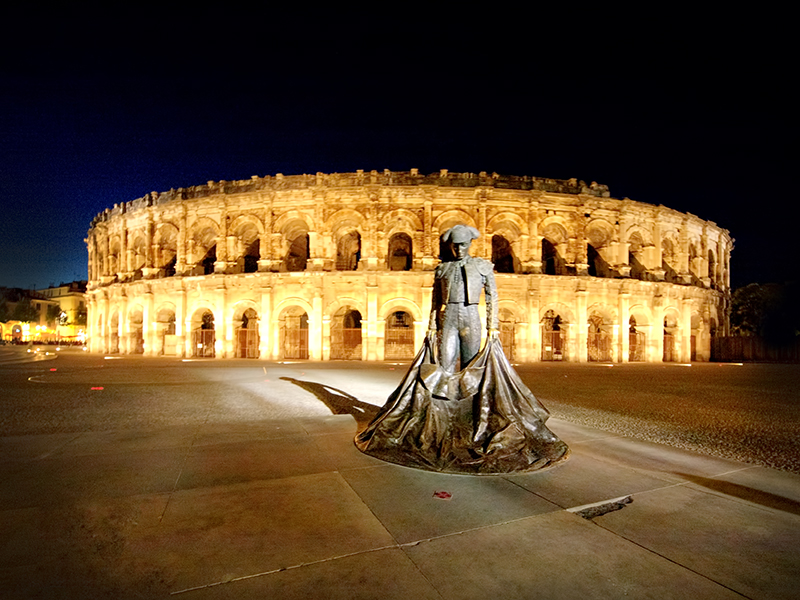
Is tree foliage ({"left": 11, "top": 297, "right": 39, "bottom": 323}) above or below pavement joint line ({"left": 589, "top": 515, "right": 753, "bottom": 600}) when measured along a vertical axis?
above

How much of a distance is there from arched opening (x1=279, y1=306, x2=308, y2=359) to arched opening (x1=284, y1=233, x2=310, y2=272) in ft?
10.5

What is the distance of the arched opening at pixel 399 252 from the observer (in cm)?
2412

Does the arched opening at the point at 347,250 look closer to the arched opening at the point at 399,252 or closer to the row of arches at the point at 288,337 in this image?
the arched opening at the point at 399,252

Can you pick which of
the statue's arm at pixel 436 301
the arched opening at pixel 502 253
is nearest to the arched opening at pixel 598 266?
the arched opening at pixel 502 253

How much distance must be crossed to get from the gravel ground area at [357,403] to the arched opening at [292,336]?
944 centimetres

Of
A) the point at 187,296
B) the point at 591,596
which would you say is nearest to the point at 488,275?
the point at 591,596

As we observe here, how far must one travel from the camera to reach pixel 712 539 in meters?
2.43

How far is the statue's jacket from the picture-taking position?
4.79 meters

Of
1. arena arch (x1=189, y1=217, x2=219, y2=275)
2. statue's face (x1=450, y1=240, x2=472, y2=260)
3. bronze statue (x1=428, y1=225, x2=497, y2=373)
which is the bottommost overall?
bronze statue (x1=428, y1=225, x2=497, y2=373)

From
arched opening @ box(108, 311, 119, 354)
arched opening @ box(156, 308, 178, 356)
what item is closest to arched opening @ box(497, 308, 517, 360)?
arched opening @ box(156, 308, 178, 356)

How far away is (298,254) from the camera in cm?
2503

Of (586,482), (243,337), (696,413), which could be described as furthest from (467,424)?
(243,337)

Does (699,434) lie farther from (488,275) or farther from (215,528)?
(215,528)

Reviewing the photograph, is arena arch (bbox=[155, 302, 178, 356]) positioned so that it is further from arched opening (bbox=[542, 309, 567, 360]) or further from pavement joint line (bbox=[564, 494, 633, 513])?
pavement joint line (bbox=[564, 494, 633, 513])
